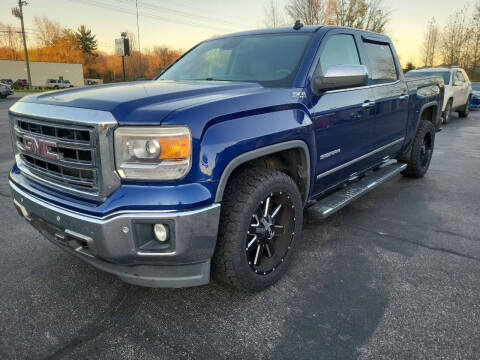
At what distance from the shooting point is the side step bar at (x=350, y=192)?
301cm

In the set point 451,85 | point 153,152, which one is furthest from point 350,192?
point 451,85

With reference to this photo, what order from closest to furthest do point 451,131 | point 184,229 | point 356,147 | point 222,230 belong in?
1. point 184,229
2. point 222,230
3. point 356,147
4. point 451,131

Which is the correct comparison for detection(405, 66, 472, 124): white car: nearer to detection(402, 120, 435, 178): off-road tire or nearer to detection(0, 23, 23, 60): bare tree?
detection(402, 120, 435, 178): off-road tire

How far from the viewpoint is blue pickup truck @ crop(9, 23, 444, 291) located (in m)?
1.87

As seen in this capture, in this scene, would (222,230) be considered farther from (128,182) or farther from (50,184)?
(50,184)

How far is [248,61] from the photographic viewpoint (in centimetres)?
318

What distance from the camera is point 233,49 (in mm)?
3430

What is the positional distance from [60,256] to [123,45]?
38.0 feet

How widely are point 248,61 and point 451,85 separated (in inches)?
439

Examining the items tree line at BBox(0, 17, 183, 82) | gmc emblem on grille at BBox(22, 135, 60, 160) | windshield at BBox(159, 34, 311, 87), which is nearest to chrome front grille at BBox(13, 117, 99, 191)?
gmc emblem on grille at BBox(22, 135, 60, 160)

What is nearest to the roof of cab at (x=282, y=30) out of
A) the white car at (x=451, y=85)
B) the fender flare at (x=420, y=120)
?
the fender flare at (x=420, y=120)

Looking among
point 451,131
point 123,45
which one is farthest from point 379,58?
point 123,45

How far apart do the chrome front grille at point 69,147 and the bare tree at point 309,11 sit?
32015 mm

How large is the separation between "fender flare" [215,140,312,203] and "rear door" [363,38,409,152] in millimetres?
1351
